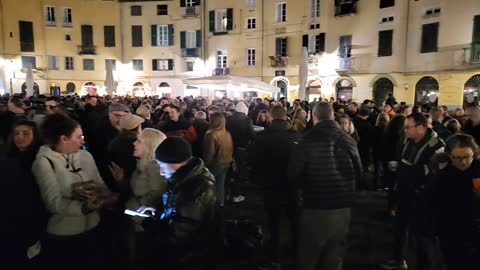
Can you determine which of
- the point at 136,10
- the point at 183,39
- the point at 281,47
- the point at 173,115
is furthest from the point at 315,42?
the point at 173,115

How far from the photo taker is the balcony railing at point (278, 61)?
28.6 metres

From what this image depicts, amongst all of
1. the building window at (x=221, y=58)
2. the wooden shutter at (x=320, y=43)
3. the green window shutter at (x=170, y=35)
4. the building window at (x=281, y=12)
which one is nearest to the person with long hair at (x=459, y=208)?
the wooden shutter at (x=320, y=43)

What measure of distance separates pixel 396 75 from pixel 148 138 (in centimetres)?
2251

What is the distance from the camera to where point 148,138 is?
3.31m

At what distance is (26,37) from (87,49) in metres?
5.13

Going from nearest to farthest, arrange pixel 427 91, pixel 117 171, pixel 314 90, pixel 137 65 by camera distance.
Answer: pixel 117 171 → pixel 427 91 → pixel 314 90 → pixel 137 65

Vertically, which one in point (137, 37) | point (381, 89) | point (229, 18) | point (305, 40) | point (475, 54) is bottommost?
point (381, 89)

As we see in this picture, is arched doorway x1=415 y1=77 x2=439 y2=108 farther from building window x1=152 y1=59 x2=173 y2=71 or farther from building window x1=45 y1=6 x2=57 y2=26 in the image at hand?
building window x1=45 y1=6 x2=57 y2=26

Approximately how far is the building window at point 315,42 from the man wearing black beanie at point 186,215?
2521 cm

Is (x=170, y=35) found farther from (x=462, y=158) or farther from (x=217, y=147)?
(x=462, y=158)

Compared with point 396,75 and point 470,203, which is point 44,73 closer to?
point 396,75

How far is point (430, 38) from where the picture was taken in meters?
21.1

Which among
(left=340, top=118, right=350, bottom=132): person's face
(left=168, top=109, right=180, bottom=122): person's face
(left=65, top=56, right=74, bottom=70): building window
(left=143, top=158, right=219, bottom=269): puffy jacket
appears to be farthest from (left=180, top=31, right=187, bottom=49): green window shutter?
(left=143, top=158, right=219, bottom=269): puffy jacket

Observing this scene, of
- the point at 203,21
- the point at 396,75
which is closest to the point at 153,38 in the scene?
the point at 203,21
